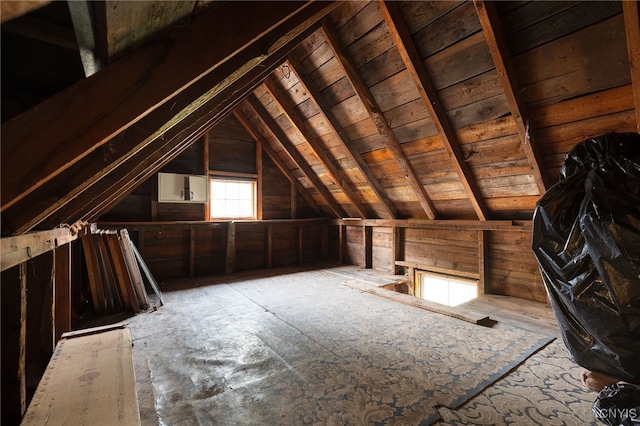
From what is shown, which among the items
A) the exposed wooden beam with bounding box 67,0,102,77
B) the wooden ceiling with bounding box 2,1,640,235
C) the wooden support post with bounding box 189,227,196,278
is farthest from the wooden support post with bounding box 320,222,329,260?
the exposed wooden beam with bounding box 67,0,102,77

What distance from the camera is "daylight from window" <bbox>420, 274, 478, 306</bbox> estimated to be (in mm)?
4160

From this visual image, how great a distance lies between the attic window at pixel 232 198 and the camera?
4.95 metres

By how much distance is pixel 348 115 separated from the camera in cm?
337

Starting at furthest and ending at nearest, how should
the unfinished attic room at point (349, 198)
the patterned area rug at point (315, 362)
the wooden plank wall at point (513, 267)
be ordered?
the wooden plank wall at point (513, 267) < the patterned area rug at point (315, 362) < the unfinished attic room at point (349, 198)

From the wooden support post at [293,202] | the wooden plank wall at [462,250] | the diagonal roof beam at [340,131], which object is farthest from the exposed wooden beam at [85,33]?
the wooden support post at [293,202]

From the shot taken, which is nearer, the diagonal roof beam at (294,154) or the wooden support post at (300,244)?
the diagonal roof beam at (294,154)

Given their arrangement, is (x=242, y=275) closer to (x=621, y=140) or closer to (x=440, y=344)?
(x=440, y=344)

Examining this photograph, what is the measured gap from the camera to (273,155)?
524cm

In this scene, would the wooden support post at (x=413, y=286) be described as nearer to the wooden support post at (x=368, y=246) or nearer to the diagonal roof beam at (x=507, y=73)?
the wooden support post at (x=368, y=246)

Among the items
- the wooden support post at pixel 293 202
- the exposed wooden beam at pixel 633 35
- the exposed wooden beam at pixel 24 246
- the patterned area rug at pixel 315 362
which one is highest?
the exposed wooden beam at pixel 633 35

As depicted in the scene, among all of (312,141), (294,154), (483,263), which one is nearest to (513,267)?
(483,263)

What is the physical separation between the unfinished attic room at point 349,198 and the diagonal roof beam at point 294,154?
0.06 metres

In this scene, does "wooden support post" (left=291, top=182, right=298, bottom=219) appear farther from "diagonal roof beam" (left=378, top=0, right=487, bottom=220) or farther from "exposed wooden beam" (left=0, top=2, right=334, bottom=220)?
"exposed wooden beam" (left=0, top=2, right=334, bottom=220)

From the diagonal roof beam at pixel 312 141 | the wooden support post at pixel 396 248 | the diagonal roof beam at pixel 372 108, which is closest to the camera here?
the diagonal roof beam at pixel 372 108
